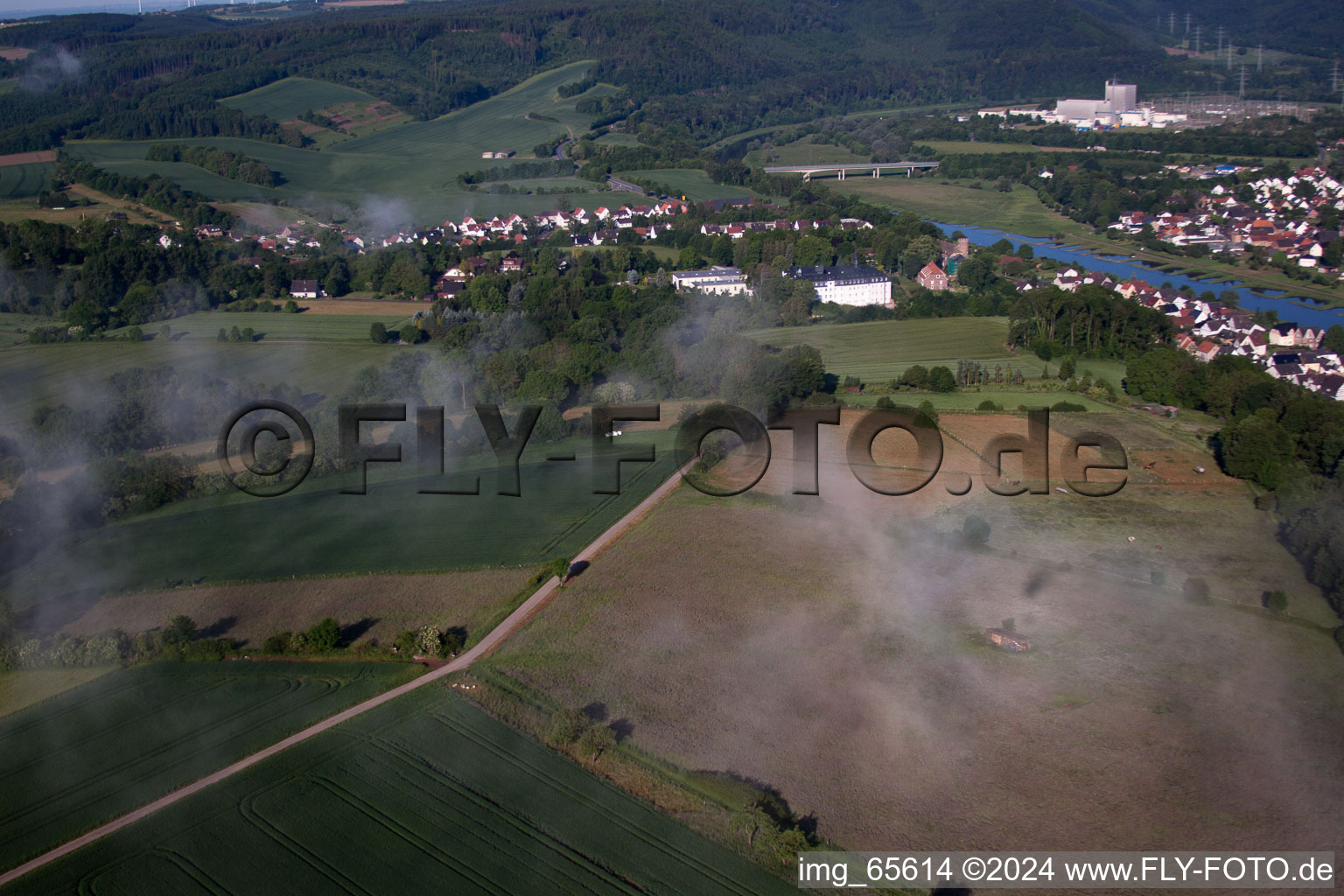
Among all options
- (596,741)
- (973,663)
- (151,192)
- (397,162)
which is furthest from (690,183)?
(596,741)

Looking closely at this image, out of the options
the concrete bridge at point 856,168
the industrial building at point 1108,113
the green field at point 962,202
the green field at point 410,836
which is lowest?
the green field at point 410,836

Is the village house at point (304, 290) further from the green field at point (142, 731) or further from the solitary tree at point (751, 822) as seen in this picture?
the solitary tree at point (751, 822)

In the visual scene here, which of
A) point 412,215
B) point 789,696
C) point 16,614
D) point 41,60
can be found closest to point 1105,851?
point 789,696

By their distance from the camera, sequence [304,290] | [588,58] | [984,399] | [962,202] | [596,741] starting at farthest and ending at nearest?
1. [588,58]
2. [962,202]
3. [304,290]
4. [984,399]
5. [596,741]

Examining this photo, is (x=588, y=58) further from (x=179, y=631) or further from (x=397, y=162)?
(x=179, y=631)

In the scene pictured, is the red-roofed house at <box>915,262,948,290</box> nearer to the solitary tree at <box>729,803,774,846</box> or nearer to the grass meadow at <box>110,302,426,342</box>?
the grass meadow at <box>110,302,426,342</box>

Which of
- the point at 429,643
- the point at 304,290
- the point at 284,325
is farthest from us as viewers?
the point at 304,290

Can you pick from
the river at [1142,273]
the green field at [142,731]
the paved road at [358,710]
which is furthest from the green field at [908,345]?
the green field at [142,731]
